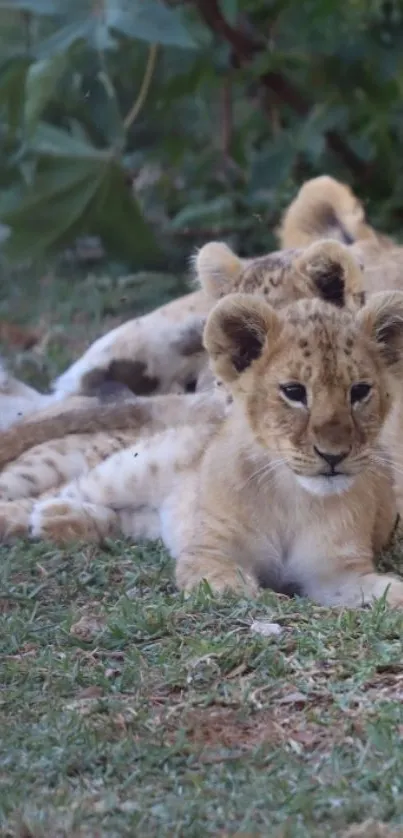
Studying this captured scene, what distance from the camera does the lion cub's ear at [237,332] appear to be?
153 inches

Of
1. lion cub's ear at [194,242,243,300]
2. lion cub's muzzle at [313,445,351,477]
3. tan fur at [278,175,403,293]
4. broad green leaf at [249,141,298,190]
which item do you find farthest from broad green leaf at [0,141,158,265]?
lion cub's muzzle at [313,445,351,477]

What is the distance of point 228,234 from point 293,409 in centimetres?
403

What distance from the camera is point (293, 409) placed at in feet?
12.4

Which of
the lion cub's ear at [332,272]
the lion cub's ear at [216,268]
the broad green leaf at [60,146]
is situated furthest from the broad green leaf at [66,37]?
the lion cub's ear at [332,272]

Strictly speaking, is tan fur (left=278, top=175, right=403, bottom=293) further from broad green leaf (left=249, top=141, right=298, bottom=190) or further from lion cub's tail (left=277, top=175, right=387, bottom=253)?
broad green leaf (left=249, top=141, right=298, bottom=190)

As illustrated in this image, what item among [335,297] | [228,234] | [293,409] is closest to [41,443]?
[335,297]

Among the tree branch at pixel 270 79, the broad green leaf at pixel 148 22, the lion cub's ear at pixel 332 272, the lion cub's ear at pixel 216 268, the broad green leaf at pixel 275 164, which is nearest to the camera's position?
the lion cub's ear at pixel 332 272

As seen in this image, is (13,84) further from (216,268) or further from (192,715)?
(192,715)

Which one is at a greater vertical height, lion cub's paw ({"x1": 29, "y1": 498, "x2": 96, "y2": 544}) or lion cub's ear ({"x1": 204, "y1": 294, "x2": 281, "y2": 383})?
lion cub's ear ({"x1": 204, "y1": 294, "x2": 281, "y2": 383})

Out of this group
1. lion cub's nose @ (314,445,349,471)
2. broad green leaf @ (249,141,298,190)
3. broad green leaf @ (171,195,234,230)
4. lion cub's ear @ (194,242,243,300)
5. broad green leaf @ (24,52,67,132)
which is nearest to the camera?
lion cub's nose @ (314,445,349,471)

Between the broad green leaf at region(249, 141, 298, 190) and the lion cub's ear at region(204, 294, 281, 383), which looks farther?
the broad green leaf at region(249, 141, 298, 190)

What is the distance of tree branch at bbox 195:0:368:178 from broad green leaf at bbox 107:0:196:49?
3.53 feet

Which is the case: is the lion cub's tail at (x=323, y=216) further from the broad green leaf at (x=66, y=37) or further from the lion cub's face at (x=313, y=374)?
the lion cub's face at (x=313, y=374)

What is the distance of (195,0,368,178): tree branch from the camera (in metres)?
6.73
